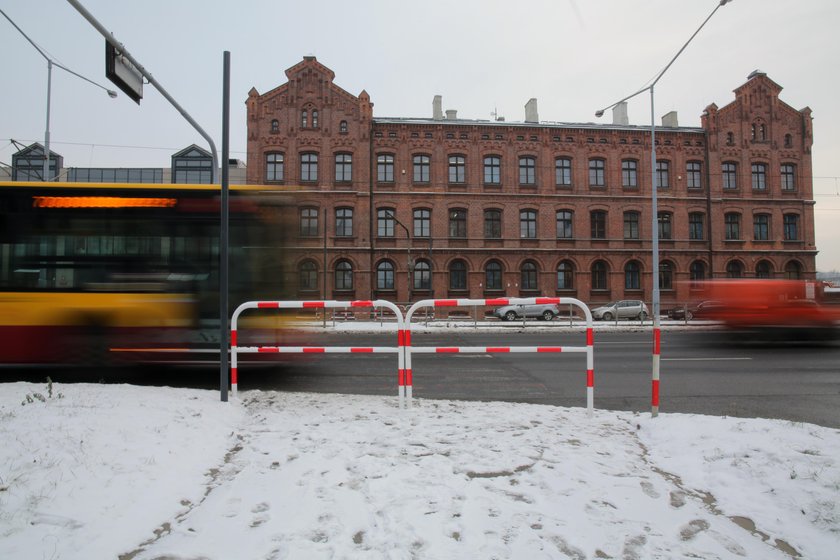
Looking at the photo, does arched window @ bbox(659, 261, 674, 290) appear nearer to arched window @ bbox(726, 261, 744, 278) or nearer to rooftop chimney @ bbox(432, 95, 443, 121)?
arched window @ bbox(726, 261, 744, 278)

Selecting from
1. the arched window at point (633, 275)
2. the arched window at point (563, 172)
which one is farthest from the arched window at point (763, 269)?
the arched window at point (563, 172)

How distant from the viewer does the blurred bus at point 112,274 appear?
24.8 feet

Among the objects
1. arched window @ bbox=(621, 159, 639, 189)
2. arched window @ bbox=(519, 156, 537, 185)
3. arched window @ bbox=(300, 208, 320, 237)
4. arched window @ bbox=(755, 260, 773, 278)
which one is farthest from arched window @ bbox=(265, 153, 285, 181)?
arched window @ bbox=(755, 260, 773, 278)

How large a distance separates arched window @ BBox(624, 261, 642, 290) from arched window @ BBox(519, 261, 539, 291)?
22.3 ft

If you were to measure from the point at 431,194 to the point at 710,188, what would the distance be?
2108cm

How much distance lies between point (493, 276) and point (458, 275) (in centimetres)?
254

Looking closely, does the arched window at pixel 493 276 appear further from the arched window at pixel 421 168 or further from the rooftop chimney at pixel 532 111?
the rooftop chimney at pixel 532 111

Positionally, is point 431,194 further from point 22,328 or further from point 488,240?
point 22,328

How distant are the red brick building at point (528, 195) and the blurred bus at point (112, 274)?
2521 centimetres

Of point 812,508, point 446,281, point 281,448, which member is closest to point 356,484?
point 281,448

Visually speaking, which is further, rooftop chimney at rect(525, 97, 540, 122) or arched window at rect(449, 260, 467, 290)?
rooftop chimney at rect(525, 97, 540, 122)

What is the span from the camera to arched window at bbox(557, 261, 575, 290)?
1410 inches

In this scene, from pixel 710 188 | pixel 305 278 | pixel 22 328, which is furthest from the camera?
pixel 710 188

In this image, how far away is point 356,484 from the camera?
3582 mm
